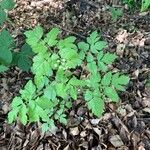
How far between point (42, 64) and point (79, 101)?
1174 mm

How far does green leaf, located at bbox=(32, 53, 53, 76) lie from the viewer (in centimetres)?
211

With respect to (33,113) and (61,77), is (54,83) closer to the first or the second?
(61,77)

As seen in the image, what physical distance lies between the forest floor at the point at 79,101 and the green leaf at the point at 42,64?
100 cm

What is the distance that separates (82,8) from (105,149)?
2.43 meters

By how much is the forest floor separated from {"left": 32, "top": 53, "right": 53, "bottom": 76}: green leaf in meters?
1.00

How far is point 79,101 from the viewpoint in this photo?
3.22m

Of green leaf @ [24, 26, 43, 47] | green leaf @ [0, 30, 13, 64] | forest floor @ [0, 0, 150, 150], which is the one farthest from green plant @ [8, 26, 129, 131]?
forest floor @ [0, 0, 150, 150]

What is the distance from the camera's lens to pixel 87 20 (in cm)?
449

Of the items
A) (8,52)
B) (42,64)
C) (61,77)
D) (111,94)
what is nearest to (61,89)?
(61,77)

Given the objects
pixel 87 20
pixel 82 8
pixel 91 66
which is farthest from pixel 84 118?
pixel 82 8

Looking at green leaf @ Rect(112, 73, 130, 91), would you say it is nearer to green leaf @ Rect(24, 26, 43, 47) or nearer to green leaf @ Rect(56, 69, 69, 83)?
green leaf @ Rect(56, 69, 69, 83)

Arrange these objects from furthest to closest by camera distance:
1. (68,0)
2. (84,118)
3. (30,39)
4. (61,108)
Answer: (68,0) → (84,118) → (61,108) → (30,39)

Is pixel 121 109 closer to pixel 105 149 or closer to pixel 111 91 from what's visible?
pixel 105 149

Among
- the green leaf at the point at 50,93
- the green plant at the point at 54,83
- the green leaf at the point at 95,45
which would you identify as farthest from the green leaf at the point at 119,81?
the green leaf at the point at 50,93
